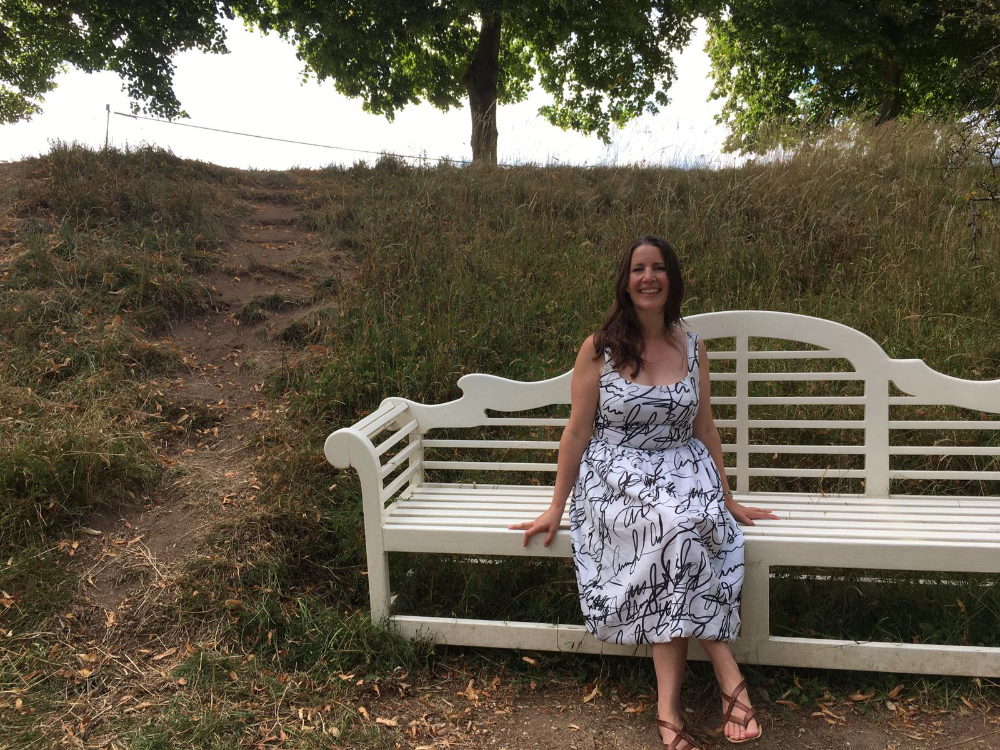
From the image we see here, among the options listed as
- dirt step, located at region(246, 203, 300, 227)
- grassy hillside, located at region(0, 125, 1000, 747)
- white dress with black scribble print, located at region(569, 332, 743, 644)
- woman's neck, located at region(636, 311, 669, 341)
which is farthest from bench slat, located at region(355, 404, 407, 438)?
dirt step, located at region(246, 203, 300, 227)

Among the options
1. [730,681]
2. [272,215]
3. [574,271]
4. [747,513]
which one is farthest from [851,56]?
[730,681]

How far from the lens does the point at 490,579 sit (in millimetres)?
3156

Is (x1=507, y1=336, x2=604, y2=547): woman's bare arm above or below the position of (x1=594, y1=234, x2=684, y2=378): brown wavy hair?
below

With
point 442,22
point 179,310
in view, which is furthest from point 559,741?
point 442,22

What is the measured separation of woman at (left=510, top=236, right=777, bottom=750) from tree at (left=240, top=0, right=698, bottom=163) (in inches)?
301

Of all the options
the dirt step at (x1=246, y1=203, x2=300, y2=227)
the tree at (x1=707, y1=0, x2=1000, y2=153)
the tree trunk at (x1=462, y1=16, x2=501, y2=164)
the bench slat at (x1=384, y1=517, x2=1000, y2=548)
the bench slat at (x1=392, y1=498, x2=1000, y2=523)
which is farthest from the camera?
the tree trunk at (x1=462, y1=16, x2=501, y2=164)

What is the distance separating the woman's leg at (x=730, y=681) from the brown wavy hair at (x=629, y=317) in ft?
3.15

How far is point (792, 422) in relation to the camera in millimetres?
3051

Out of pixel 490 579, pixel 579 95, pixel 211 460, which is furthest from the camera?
pixel 579 95

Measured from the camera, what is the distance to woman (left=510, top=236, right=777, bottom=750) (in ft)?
7.60

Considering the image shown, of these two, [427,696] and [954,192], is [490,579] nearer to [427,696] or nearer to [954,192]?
[427,696]

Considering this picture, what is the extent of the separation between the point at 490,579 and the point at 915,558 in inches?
64.9

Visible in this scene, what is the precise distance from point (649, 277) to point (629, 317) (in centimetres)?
17

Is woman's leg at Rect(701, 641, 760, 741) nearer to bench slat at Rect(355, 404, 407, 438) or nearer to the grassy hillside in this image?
the grassy hillside
